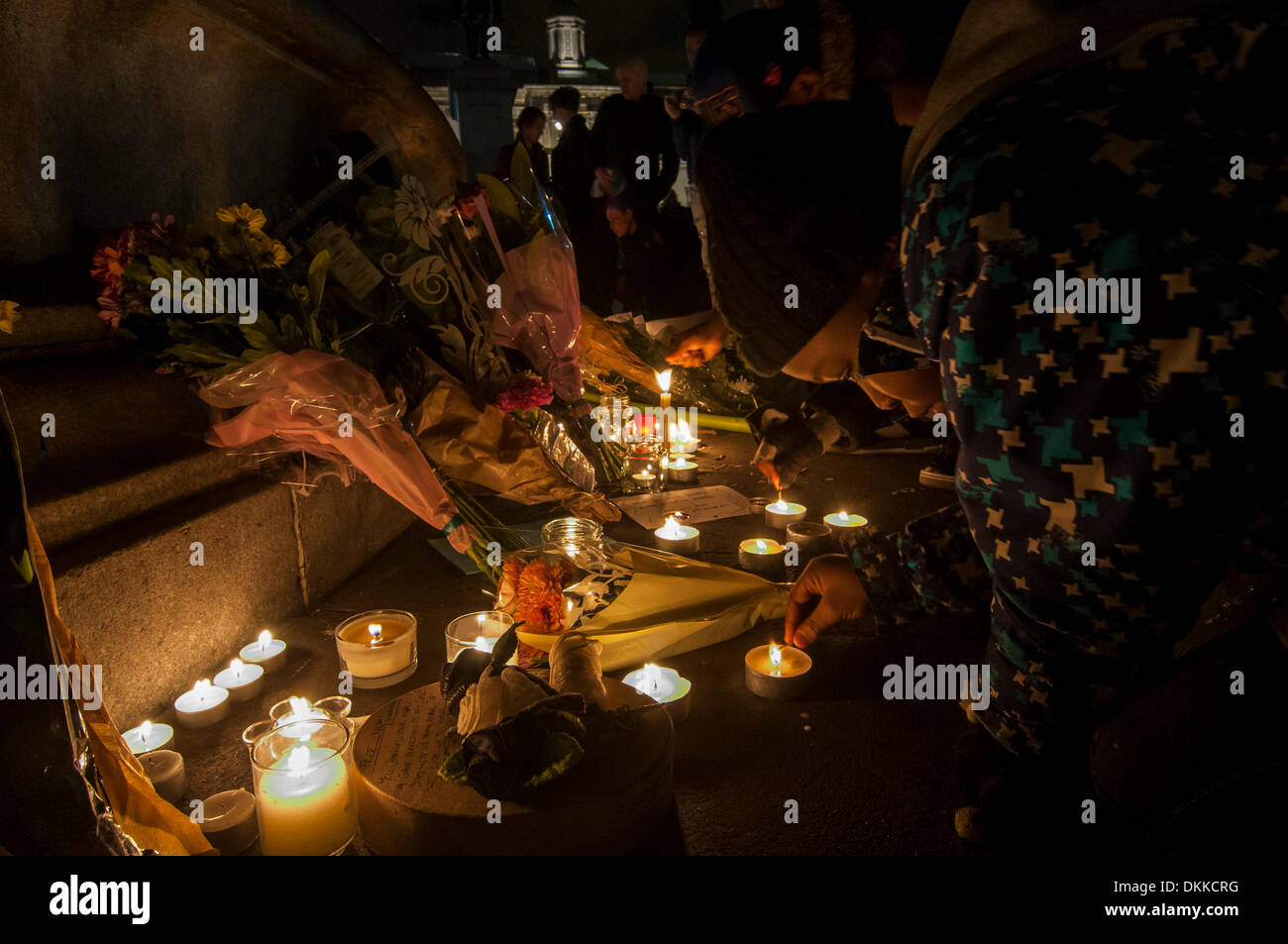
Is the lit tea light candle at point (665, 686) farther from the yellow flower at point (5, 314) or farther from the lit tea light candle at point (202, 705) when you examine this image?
the yellow flower at point (5, 314)

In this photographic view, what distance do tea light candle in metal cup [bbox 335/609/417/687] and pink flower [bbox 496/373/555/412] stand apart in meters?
1.05

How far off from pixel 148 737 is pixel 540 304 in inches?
90.2

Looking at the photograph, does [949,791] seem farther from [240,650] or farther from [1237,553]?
[240,650]

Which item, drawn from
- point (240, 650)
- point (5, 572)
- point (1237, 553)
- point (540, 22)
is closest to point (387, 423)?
point (240, 650)

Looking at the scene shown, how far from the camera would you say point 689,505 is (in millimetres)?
4324

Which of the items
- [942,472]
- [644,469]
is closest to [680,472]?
[644,469]

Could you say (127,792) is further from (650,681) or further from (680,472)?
(680,472)

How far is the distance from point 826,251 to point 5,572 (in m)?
1.55

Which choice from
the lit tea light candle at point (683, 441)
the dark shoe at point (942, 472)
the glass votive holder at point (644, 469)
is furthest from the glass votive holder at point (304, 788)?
the dark shoe at point (942, 472)

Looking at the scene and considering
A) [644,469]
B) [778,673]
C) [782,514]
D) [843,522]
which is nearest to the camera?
[778,673]

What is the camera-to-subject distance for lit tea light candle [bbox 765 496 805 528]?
12.7 feet

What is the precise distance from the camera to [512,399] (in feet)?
10.9

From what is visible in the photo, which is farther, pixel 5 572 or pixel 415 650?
pixel 415 650

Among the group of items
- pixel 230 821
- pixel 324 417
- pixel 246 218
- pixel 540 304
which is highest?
pixel 246 218
